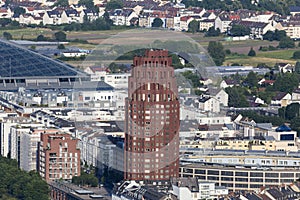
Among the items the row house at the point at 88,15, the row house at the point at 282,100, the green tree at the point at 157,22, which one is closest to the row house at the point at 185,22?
the green tree at the point at 157,22

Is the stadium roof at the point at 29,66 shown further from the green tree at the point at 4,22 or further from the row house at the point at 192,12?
the row house at the point at 192,12

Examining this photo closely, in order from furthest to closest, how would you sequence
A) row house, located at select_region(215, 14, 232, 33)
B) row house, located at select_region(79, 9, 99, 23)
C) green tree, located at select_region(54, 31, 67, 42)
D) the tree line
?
Answer: 1. row house, located at select_region(79, 9, 99, 23)
2. row house, located at select_region(215, 14, 232, 33)
3. green tree, located at select_region(54, 31, 67, 42)
4. the tree line

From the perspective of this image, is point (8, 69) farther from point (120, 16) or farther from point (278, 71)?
point (120, 16)

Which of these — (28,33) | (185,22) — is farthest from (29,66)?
(185,22)

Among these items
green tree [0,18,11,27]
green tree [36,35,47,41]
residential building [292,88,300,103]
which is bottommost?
green tree [0,18,11,27]

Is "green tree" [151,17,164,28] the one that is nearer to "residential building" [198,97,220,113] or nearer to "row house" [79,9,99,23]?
"row house" [79,9,99,23]

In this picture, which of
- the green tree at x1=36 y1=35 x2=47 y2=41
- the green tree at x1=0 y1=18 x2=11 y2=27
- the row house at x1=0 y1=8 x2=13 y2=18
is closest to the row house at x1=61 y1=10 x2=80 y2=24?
the green tree at x1=0 y1=18 x2=11 y2=27
